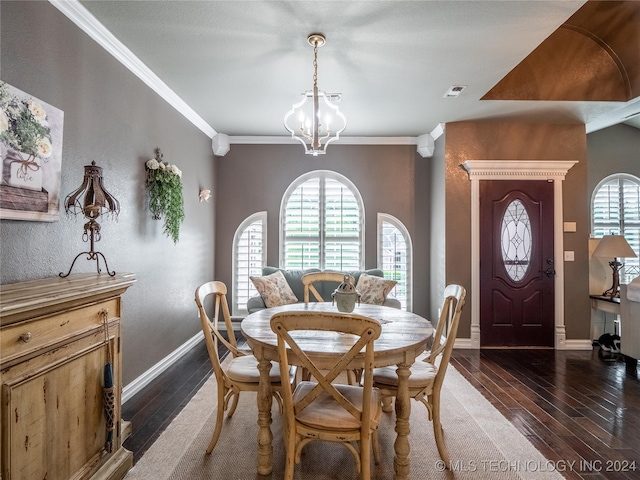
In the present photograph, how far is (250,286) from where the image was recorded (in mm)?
5188

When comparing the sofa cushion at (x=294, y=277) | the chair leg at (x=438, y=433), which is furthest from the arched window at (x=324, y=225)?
the chair leg at (x=438, y=433)

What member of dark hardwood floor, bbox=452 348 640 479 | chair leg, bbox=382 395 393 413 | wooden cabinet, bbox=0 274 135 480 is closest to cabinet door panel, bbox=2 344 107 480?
wooden cabinet, bbox=0 274 135 480

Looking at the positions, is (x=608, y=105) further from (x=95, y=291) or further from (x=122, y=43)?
(x=95, y=291)

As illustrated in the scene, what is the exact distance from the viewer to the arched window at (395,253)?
5152 mm

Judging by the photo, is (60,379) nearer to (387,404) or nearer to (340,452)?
(340,452)

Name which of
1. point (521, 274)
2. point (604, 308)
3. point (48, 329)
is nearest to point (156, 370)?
point (48, 329)

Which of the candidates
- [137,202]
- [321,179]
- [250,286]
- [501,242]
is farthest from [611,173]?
[137,202]

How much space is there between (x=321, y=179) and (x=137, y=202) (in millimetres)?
2788

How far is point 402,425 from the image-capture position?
178cm

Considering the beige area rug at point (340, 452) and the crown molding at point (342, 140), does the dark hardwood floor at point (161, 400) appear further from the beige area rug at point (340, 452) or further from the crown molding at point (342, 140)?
the crown molding at point (342, 140)

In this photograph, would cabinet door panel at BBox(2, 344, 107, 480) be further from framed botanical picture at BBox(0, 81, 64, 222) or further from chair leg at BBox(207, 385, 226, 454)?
framed botanical picture at BBox(0, 81, 64, 222)

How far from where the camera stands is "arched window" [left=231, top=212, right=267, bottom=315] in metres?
5.18

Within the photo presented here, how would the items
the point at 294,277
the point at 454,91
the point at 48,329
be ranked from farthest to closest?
the point at 294,277 < the point at 454,91 < the point at 48,329

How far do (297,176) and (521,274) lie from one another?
324 centimetres
